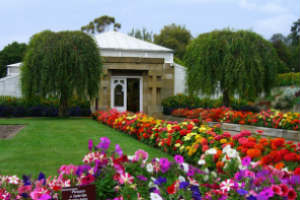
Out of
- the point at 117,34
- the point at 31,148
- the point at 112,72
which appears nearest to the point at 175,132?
the point at 31,148

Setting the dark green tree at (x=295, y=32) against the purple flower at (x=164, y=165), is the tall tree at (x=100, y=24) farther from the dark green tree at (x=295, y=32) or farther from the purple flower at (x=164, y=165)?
the purple flower at (x=164, y=165)

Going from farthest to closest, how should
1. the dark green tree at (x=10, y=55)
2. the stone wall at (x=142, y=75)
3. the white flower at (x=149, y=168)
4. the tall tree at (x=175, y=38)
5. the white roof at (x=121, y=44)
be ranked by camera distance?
the tall tree at (x=175, y=38), the dark green tree at (x=10, y=55), the white roof at (x=121, y=44), the stone wall at (x=142, y=75), the white flower at (x=149, y=168)

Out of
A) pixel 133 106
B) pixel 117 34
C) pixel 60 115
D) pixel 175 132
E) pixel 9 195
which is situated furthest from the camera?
pixel 117 34

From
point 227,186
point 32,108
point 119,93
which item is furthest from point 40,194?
point 119,93

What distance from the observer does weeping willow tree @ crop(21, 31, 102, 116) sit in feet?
40.5

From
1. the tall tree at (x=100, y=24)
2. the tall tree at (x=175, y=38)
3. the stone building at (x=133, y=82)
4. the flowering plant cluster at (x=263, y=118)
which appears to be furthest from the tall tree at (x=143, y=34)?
the flowering plant cluster at (x=263, y=118)

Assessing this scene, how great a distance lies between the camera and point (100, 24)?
48812 millimetres

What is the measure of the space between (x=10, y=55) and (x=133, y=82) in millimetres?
12801

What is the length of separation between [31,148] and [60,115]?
8.30m

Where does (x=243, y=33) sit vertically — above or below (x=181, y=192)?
above

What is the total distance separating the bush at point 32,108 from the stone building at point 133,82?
0.92m

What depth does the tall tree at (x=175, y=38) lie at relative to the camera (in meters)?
38.2

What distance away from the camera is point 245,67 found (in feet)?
41.1

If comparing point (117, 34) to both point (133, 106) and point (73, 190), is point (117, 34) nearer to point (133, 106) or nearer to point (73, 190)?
point (133, 106)
